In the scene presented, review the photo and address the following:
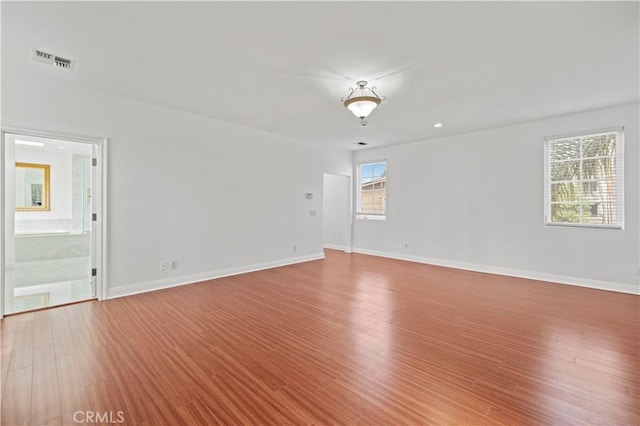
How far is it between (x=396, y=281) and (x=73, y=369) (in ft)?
13.8

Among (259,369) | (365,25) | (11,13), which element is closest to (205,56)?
(11,13)

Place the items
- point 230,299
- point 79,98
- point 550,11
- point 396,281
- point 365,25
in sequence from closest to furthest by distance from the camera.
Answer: point 550,11 → point 365,25 → point 79,98 → point 230,299 → point 396,281

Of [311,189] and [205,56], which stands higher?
[205,56]

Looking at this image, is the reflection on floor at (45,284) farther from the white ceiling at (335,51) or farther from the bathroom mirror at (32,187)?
the white ceiling at (335,51)

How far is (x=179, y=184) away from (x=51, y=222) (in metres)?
6.03

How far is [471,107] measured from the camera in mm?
4336

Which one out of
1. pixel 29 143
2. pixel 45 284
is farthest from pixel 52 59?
pixel 29 143

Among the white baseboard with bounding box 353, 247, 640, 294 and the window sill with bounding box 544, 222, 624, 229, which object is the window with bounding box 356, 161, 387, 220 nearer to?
the white baseboard with bounding box 353, 247, 640, 294

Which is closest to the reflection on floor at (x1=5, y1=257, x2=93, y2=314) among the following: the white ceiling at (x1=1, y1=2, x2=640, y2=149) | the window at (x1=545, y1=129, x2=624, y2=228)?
the white ceiling at (x1=1, y1=2, x2=640, y2=149)

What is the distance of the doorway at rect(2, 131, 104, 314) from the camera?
388 cm

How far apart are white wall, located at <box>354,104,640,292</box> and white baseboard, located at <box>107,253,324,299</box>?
9.18 ft

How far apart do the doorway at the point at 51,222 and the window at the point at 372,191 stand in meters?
5.76

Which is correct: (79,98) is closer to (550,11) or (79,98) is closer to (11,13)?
(11,13)

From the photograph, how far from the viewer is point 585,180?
4.61 meters
